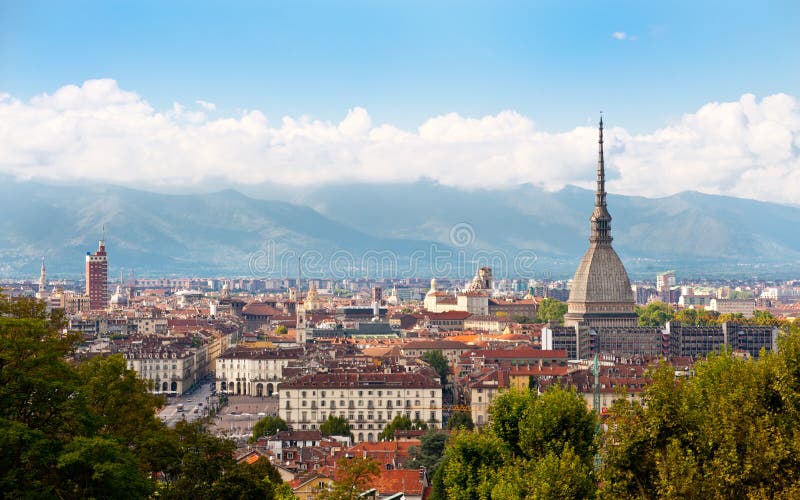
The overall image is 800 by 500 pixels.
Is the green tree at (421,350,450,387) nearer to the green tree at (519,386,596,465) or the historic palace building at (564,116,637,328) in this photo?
the historic palace building at (564,116,637,328)

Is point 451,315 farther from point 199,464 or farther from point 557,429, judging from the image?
point 199,464

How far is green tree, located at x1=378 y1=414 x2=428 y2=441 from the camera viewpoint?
6866cm

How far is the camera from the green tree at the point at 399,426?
68.7m

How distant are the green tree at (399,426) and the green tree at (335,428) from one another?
6.48 ft

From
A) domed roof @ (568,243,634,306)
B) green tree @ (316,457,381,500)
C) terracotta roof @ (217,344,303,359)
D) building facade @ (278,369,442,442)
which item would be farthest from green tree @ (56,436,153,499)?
domed roof @ (568,243,634,306)

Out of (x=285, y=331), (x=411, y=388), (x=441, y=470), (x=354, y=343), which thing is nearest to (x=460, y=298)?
(x=285, y=331)

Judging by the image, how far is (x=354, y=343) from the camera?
12862cm

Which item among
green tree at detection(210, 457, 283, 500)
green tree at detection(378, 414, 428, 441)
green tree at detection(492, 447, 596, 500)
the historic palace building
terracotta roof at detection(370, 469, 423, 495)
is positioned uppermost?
the historic palace building

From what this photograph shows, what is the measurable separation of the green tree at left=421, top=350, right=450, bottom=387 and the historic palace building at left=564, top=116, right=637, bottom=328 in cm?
2667

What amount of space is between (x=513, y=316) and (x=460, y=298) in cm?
1567

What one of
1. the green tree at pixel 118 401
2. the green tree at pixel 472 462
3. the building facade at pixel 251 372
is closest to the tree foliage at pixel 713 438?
the green tree at pixel 472 462

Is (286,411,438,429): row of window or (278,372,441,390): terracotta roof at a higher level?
(278,372,441,390): terracotta roof

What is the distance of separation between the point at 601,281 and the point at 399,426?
6608 centimetres

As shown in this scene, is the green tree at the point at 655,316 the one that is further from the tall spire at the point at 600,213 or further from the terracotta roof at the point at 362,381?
the terracotta roof at the point at 362,381
